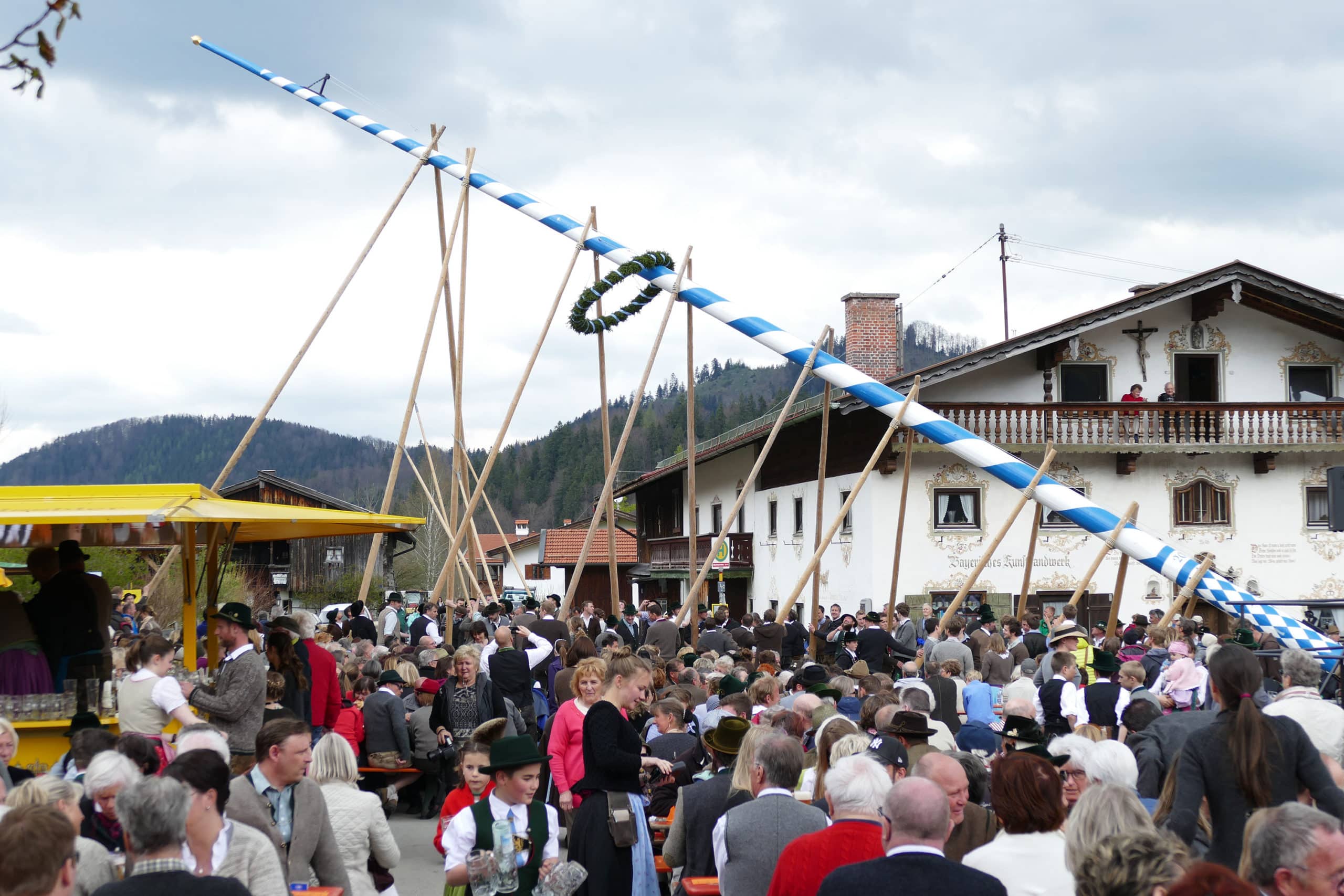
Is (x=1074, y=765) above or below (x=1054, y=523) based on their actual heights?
below

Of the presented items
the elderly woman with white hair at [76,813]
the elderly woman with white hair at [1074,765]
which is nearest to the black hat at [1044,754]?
the elderly woman with white hair at [1074,765]

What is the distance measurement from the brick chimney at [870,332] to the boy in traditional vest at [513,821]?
91.2ft

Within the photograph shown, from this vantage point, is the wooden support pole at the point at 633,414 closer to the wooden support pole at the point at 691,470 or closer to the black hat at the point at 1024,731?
the wooden support pole at the point at 691,470

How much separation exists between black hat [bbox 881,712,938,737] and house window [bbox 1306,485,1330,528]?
2553 cm

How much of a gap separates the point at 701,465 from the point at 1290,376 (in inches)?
666

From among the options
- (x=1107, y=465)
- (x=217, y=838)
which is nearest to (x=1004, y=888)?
(x=217, y=838)

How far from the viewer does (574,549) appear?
170 ft

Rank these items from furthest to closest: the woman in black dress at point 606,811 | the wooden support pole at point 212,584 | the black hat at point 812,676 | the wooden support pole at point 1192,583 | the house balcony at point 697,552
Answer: the house balcony at point 697,552 < the wooden support pole at point 1192,583 < the wooden support pole at point 212,584 < the black hat at point 812,676 < the woman in black dress at point 606,811

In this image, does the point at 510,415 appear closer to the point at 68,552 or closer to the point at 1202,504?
the point at 68,552

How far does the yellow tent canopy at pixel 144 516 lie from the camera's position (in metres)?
8.07

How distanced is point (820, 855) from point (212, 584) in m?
7.33

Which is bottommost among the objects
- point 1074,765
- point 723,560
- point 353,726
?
point 353,726

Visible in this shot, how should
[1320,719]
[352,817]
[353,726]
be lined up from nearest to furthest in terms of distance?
[352,817]
[1320,719]
[353,726]

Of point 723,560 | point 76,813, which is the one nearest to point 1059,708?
point 76,813
